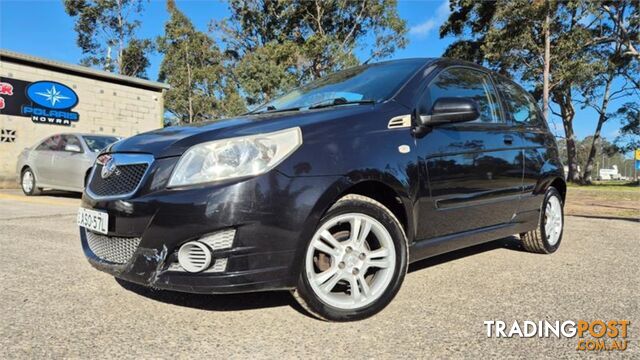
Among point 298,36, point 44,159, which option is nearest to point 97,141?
point 44,159

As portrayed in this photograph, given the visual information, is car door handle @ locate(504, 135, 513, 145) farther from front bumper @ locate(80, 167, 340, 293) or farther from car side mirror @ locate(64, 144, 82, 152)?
car side mirror @ locate(64, 144, 82, 152)

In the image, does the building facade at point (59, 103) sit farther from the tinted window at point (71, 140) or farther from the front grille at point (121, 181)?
the front grille at point (121, 181)

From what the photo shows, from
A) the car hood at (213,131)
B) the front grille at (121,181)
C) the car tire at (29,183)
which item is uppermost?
the car hood at (213,131)

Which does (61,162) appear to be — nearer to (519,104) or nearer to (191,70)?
(519,104)

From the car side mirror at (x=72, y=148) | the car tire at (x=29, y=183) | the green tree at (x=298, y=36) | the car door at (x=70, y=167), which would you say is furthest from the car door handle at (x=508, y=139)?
the green tree at (x=298, y=36)

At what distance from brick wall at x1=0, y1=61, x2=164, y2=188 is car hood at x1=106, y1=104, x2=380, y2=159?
541 inches

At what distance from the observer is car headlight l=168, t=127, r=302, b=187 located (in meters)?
2.47

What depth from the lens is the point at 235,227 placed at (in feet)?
7.89

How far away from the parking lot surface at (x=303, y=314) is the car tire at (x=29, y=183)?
23.9 feet

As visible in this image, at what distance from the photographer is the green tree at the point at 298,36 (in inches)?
1120

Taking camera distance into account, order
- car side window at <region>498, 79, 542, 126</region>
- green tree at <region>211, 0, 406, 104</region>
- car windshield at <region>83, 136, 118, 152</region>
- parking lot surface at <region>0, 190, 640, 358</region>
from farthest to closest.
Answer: green tree at <region>211, 0, 406, 104</region> → car windshield at <region>83, 136, 118, 152</region> → car side window at <region>498, 79, 542, 126</region> → parking lot surface at <region>0, 190, 640, 358</region>

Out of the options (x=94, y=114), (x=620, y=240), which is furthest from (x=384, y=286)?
(x=94, y=114)

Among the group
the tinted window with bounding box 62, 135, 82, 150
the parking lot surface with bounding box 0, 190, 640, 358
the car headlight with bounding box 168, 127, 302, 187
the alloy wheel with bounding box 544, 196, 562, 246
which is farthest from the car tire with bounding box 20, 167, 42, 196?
the alloy wheel with bounding box 544, 196, 562, 246

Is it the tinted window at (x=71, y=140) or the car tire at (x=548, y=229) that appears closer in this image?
the car tire at (x=548, y=229)
